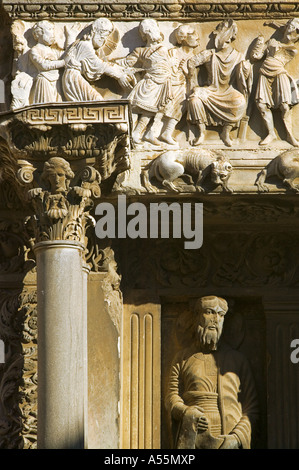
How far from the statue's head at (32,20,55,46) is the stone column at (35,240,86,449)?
2.15 meters

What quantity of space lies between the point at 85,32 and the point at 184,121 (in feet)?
4.31

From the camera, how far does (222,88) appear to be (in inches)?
600

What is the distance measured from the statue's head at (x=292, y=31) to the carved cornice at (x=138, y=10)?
113 mm

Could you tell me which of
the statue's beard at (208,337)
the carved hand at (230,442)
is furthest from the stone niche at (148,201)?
the statue's beard at (208,337)

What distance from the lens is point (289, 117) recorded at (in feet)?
49.8

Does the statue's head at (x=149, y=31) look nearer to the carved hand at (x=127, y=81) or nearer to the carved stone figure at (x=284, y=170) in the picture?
the carved hand at (x=127, y=81)

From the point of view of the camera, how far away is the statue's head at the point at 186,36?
50.1 ft

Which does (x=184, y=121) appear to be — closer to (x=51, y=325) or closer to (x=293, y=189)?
(x=293, y=189)

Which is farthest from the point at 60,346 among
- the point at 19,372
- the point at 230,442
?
the point at 230,442

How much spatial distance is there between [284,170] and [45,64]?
2.56 metres

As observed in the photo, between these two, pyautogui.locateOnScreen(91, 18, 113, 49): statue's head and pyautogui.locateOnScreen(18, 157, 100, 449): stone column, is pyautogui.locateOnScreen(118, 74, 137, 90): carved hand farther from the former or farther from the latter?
pyautogui.locateOnScreen(18, 157, 100, 449): stone column

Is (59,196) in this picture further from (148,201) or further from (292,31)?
(292,31)
